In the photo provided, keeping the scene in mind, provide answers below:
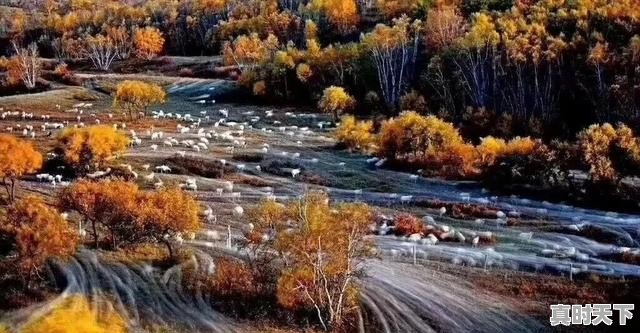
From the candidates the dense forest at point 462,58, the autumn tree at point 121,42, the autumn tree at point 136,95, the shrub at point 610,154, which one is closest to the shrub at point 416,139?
the dense forest at point 462,58

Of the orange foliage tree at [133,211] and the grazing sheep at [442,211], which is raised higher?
the orange foliage tree at [133,211]

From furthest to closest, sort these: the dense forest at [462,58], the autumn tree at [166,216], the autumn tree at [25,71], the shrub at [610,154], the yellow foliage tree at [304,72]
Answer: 1. the autumn tree at [25,71]
2. the yellow foliage tree at [304,72]
3. the dense forest at [462,58]
4. the shrub at [610,154]
5. the autumn tree at [166,216]

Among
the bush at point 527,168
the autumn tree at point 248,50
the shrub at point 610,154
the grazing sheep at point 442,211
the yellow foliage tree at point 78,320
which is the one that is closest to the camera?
the yellow foliage tree at point 78,320

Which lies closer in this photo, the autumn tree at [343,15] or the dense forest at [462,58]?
the dense forest at [462,58]

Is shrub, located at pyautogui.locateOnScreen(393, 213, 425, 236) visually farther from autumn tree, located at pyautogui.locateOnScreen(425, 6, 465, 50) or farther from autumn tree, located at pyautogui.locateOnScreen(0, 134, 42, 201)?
autumn tree, located at pyautogui.locateOnScreen(425, 6, 465, 50)

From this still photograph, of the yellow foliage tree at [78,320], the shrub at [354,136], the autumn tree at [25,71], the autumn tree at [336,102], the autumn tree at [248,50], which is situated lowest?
the yellow foliage tree at [78,320]

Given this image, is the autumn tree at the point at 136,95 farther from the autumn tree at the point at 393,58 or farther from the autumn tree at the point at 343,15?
the autumn tree at the point at 343,15

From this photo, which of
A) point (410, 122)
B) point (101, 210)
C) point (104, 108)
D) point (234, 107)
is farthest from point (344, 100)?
point (101, 210)
